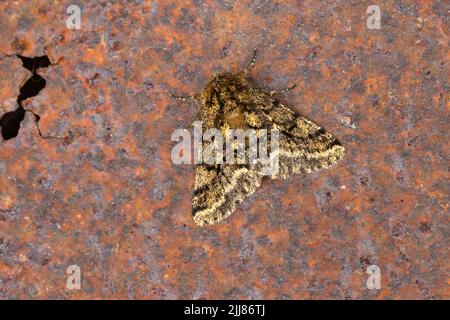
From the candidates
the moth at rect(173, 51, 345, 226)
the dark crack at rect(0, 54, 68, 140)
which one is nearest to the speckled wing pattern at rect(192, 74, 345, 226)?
the moth at rect(173, 51, 345, 226)

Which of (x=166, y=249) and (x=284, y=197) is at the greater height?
(x=284, y=197)

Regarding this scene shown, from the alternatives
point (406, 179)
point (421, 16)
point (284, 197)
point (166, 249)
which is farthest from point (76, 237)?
point (421, 16)

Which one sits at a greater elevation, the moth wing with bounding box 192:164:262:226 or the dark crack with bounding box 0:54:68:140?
the dark crack with bounding box 0:54:68:140

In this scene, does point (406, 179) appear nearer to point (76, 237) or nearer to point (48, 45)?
point (76, 237)

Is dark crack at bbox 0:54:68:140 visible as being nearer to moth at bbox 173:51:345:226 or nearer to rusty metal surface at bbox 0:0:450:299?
rusty metal surface at bbox 0:0:450:299

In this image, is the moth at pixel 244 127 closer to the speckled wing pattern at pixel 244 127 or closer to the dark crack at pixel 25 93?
the speckled wing pattern at pixel 244 127

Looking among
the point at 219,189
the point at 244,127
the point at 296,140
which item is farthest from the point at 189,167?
the point at 296,140
